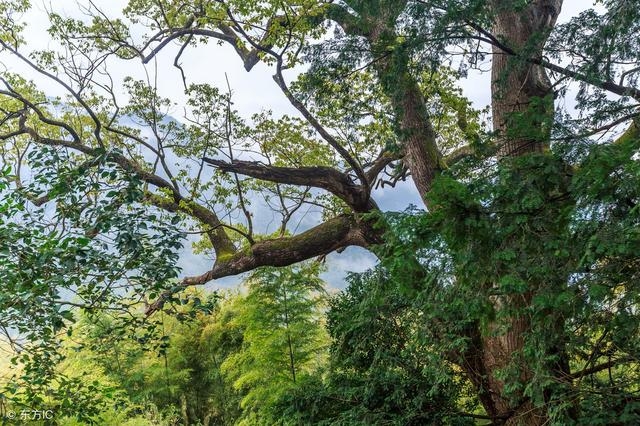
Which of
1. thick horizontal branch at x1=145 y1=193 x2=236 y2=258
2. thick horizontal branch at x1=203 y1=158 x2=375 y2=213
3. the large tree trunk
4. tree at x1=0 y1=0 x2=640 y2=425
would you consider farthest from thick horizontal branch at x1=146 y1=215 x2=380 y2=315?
the large tree trunk

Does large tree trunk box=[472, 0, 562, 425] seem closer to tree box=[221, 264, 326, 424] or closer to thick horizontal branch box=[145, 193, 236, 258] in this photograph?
tree box=[221, 264, 326, 424]

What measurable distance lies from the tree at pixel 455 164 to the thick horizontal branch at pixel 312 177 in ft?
0.06

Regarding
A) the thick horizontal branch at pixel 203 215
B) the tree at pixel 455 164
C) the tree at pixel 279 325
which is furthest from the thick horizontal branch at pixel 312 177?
the tree at pixel 279 325

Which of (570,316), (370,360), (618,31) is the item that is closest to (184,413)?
(370,360)

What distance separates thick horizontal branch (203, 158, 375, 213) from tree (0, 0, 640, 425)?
2 cm

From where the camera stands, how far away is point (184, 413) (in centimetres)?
779

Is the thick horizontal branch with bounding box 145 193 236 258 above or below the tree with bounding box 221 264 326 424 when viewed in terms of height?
above

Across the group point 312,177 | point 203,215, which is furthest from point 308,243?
point 203,215

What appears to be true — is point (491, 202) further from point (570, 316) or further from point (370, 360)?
point (370, 360)

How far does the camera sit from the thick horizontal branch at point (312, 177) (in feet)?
14.6

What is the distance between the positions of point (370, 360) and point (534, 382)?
2048mm

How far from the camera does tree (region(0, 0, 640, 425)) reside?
2340 mm

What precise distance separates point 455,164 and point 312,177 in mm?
2018

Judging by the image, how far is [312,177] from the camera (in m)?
4.76
